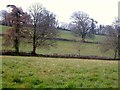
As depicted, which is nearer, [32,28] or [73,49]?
[32,28]

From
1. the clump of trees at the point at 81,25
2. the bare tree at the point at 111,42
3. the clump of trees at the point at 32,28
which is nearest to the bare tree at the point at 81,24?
the clump of trees at the point at 81,25

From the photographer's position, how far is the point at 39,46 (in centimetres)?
5931

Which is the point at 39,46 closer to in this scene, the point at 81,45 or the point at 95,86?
the point at 81,45

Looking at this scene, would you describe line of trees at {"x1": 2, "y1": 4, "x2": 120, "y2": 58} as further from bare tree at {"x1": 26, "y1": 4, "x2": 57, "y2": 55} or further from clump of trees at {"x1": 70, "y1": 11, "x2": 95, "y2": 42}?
clump of trees at {"x1": 70, "y1": 11, "x2": 95, "y2": 42}

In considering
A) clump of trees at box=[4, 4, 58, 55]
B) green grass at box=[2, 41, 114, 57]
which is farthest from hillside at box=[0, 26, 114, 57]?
clump of trees at box=[4, 4, 58, 55]

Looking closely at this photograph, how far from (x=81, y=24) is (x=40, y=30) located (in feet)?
112

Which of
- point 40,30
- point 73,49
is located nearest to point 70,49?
point 73,49

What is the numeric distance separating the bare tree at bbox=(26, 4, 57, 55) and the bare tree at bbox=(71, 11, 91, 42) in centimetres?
2900

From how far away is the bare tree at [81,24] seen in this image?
291ft

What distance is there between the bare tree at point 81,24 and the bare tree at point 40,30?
2900 centimetres

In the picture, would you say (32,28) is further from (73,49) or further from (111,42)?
(73,49)

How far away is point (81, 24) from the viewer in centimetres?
9019

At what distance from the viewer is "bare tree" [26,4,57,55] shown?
191ft

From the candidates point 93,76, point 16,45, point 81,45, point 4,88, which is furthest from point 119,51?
point 4,88
